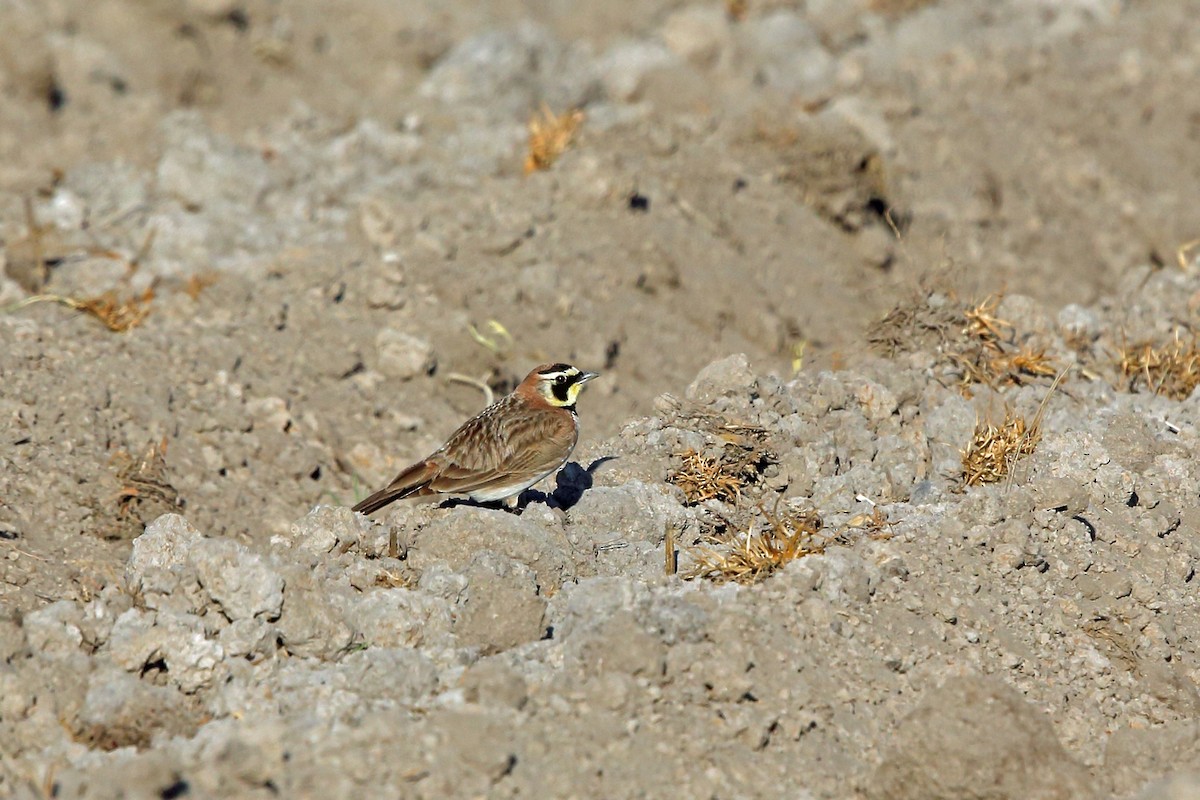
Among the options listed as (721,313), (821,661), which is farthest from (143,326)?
(821,661)

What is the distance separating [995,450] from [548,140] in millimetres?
4953

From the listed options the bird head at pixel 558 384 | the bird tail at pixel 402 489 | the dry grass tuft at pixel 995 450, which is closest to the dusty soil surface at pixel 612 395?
the dry grass tuft at pixel 995 450

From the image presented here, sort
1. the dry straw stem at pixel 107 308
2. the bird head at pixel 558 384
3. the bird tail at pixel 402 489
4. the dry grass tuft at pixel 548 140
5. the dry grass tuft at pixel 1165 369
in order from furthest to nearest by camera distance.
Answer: the dry grass tuft at pixel 548 140, the dry straw stem at pixel 107 308, the dry grass tuft at pixel 1165 369, the bird head at pixel 558 384, the bird tail at pixel 402 489

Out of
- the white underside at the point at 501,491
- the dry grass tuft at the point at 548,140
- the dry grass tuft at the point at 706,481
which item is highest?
the dry grass tuft at the point at 706,481

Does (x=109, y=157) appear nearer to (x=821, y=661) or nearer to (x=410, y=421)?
(x=410, y=421)

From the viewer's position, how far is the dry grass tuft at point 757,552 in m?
5.72

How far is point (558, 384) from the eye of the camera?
705 cm

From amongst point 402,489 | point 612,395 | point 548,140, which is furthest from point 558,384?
point 548,140

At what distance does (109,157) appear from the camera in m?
11.1

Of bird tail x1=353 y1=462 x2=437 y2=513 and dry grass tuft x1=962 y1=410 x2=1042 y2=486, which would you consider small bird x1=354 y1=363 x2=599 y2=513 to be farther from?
dry grass tuft x1=962 y1=410 x2=1042 y2=486

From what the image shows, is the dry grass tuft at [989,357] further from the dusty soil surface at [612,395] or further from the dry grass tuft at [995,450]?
the dry grass tuft at [995,450]

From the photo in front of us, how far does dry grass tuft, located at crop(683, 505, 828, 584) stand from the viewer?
5719 millimetres

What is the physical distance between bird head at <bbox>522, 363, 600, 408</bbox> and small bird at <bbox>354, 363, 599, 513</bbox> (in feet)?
0.18

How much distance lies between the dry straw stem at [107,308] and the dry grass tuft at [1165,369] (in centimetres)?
578
